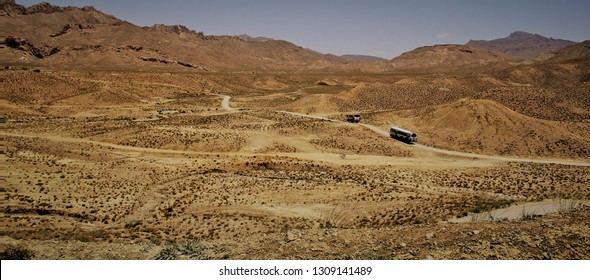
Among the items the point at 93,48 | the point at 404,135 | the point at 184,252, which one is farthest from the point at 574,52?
the point at 184,252

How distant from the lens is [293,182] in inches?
1172

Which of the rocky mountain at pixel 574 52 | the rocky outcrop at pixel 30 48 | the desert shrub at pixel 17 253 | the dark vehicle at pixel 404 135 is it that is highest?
the rocky mountain at pixel 574 52

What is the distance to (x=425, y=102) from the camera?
265ft

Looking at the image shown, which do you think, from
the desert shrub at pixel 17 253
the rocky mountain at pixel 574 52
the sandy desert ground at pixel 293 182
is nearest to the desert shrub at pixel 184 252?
the sandy desert ground at pixel 293 182

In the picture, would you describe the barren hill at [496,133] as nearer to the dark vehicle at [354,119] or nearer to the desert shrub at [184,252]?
the dark vehicle at [354,119]

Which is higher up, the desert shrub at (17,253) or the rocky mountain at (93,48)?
the rocky mountain at (93,48)

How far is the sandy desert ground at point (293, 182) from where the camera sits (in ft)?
48.4

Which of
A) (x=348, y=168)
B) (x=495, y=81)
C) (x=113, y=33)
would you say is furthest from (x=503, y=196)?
(x=113, y=33)

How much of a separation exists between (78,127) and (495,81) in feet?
341

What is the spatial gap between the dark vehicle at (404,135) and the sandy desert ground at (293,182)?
115 cm

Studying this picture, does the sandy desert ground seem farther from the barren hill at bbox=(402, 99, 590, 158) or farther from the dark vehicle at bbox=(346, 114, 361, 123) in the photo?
the dark vehicle at bbox=(346, 114, 361, 123)

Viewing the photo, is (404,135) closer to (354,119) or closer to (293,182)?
(354,119)

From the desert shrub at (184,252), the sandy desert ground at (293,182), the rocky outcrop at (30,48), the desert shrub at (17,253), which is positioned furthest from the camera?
the rocky outcrop at (30,48)

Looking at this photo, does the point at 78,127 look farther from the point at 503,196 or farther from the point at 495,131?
the point at 495,131
